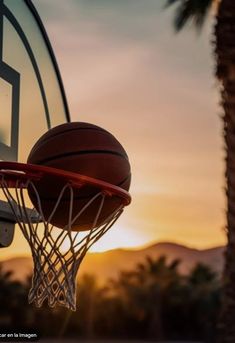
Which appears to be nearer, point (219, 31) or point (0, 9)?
point (0, 9)

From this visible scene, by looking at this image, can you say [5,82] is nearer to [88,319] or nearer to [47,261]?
[47,261]

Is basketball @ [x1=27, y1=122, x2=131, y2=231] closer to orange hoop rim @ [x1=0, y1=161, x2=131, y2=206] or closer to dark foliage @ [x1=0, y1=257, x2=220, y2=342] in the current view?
orange hoop rim @ [x1=0, y1=161, x2=131, y2=206]

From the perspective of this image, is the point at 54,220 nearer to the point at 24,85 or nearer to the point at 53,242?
the point at 53,242

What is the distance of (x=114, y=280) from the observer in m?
31.8

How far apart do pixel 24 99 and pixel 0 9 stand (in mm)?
669

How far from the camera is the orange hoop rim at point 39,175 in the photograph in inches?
164

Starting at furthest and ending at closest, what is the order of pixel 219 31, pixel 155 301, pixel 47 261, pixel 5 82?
pixel 155 301 → pixel 219 31 → pixel 5 82 → pixel 47 261

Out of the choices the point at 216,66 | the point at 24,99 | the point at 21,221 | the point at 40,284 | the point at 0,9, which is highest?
the point at 216,66

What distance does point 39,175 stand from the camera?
4219 millimetres

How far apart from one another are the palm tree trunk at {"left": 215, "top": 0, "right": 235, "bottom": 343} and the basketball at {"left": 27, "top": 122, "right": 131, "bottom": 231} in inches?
214

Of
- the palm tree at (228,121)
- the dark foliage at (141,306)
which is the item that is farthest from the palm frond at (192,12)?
the dark foliage at (141,306)

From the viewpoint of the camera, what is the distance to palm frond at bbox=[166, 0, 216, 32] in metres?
11.4

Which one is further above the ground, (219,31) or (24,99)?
(219,31)

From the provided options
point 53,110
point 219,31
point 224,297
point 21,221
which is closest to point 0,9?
point 53,110
